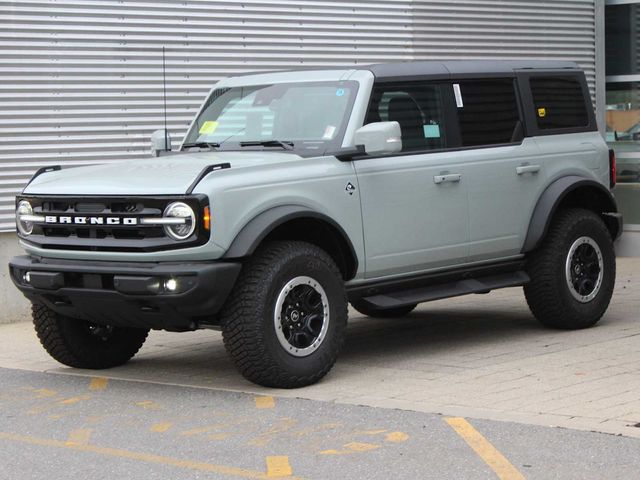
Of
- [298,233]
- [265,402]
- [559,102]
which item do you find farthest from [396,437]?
[559,102]

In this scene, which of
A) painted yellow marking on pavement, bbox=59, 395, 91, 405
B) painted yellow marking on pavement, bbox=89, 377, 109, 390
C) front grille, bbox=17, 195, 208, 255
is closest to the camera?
front grille, bbox=17, 195, 208, 255

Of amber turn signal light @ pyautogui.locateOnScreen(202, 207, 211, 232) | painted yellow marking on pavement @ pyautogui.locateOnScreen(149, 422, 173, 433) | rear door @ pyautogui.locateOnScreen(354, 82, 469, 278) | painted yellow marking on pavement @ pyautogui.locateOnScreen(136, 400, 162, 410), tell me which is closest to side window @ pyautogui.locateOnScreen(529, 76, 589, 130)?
rear door @ pyautogui.locateOnScreen(354, 82, 469, 278)

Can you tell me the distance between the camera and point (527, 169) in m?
9.66

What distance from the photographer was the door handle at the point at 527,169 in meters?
9.61

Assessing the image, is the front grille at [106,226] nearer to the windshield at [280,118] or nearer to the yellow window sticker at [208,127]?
the windshield at [280,118]

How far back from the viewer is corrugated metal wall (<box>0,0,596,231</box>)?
477 inches

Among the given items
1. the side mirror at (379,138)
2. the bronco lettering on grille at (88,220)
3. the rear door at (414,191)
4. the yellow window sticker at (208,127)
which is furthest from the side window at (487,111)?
the bronco lettering on grille at (88,220)

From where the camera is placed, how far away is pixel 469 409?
285 inches

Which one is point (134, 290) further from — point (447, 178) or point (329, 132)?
point (447, 178)

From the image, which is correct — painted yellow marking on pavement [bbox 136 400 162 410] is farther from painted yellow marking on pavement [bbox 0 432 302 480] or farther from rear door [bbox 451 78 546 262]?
rear door [bbox 451 78 546 262]

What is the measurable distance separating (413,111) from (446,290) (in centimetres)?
126

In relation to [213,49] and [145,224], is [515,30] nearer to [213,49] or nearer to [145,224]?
[213,49]

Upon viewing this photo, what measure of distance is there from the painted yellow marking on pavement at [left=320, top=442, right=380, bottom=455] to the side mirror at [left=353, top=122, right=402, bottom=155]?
7.91 ft

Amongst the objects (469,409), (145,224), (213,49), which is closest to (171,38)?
(213,49)
